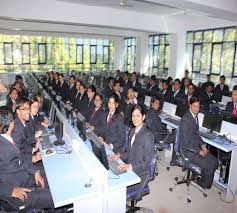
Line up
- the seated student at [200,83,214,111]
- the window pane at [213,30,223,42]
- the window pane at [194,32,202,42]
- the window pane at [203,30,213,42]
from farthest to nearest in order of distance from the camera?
the window pane at [194,32,202,42], the window pane at [203,30,213,42], the window pane at [213,30,223,42], the seated student at [200,83,214,111]

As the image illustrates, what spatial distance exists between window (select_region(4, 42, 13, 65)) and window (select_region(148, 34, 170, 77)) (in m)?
8.60

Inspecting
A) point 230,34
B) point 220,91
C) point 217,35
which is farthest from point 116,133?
point 217,35

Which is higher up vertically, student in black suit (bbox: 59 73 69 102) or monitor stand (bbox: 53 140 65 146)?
student in black suit (bbox: 59 73 69 102)

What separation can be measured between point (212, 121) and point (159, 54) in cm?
1002

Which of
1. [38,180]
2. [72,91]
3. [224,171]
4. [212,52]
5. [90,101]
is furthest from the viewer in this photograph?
[212,52]

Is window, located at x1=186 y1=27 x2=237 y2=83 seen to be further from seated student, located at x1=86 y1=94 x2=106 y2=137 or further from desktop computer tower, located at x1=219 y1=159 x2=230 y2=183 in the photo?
seated student, located at x1=86 y1=94 x2=106 y2=137

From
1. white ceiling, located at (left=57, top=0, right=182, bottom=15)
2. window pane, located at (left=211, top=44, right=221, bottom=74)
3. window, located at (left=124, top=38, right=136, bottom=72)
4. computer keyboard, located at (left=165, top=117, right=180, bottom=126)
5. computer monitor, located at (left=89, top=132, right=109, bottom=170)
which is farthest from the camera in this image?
window, located at (left=124, top=38, right=136, bottom=72)

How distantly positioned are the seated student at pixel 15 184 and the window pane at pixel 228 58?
888 cm

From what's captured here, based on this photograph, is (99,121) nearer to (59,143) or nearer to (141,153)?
(59,143)

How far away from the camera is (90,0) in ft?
26.7

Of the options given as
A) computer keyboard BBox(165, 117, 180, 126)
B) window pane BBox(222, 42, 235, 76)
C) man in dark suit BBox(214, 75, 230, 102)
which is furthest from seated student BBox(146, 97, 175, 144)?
window pane BBox(222, 42, 235, 76)

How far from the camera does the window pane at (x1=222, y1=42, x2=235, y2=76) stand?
9.67 m

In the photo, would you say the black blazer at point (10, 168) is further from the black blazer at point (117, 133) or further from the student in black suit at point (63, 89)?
the student in black suit at point (63, 89)

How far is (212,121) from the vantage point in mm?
4500
